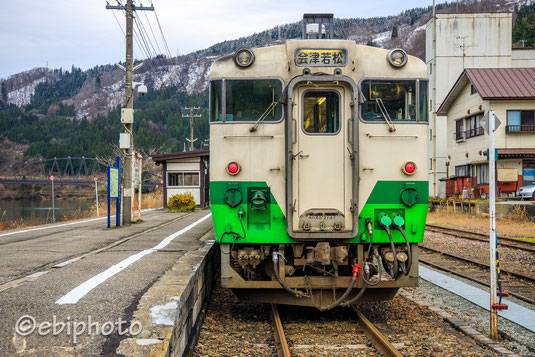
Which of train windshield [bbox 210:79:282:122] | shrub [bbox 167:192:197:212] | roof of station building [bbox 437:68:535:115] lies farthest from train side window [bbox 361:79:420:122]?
roof of station building [bbox 437:68:535:115]

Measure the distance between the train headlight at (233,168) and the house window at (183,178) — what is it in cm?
2202

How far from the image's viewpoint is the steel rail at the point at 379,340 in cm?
505

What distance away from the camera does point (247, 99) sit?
6.22 metres

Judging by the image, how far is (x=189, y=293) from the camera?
221 inches

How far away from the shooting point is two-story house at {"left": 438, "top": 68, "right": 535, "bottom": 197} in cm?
2823

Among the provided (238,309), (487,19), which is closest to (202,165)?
(238,309)

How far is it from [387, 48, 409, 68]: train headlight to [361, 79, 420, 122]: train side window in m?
0.21

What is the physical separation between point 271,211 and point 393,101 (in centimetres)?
201

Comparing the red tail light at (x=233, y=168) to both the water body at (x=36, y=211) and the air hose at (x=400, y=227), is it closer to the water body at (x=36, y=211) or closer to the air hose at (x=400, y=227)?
the air hose at (x=400, y=227)

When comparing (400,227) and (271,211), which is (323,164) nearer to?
(271,211)

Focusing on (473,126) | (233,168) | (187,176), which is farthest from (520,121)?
(233,168)

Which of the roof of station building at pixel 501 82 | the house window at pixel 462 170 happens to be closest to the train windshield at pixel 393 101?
the roof of station building at pixel 501 82

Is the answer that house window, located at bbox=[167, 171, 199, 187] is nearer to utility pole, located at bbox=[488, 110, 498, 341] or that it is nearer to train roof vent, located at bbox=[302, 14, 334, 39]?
train roof vent, located at bbox=[302, 14, 334, 39]

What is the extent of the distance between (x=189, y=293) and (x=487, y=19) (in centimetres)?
4488
